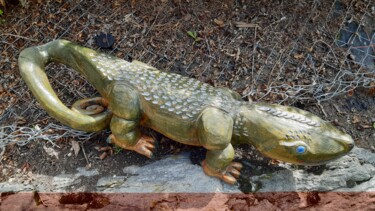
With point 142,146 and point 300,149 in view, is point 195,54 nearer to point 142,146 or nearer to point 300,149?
point 142,146

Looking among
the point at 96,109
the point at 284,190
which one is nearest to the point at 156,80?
the point at 96,109

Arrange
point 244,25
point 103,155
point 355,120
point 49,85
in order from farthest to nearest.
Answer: point 244,25 → point 355,120 → point 103,155 → point 49,85

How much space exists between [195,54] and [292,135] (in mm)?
1322

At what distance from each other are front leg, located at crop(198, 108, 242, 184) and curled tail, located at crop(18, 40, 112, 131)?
713 mm

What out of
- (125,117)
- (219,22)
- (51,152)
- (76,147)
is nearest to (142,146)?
(125,117)

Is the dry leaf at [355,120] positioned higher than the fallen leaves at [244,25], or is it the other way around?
the fallen leaves at [244,25]

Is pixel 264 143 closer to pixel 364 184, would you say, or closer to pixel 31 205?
pixel 364 184

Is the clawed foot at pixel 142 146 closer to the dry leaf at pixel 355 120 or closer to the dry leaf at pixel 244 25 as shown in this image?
the dry leaf at pixel 244 25

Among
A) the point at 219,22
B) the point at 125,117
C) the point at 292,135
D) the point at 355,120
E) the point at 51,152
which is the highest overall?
the point at 219,22

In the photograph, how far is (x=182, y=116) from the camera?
274 centimetres

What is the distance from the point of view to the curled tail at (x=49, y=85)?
2924mm

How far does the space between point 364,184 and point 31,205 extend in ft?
7.27

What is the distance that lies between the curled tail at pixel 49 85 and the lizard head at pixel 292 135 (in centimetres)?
99

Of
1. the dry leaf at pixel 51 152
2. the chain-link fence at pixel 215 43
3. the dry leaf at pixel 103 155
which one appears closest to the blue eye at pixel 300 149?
the chain-link fence at pixel 215 43
